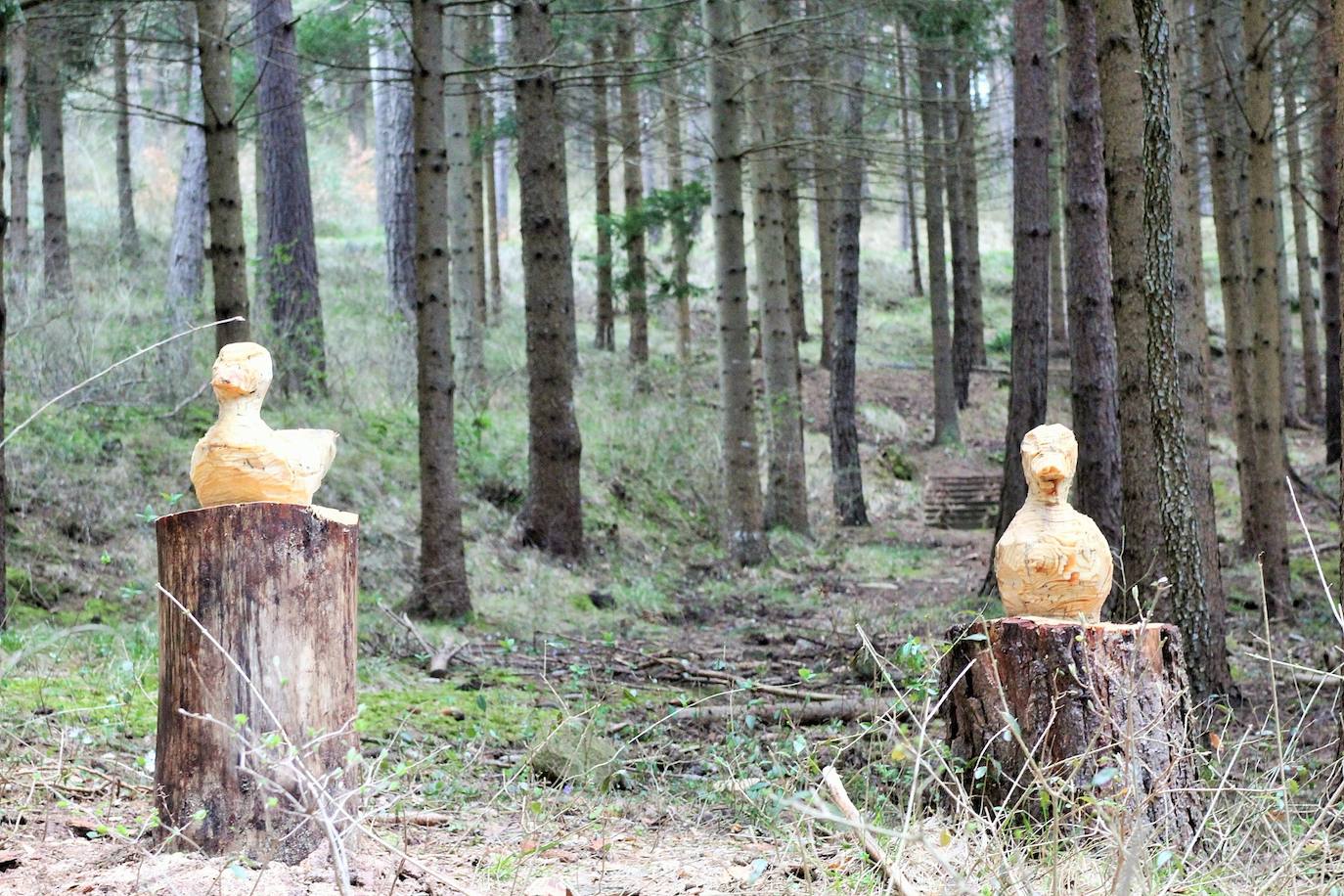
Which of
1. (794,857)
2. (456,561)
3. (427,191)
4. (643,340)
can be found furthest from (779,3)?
(794,857)

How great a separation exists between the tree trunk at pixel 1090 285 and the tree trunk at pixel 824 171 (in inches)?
121

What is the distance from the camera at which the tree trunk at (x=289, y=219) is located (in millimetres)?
12383

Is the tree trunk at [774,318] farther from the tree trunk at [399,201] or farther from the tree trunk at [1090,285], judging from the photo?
the tree trunk at [399,201]

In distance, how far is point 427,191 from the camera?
823cm

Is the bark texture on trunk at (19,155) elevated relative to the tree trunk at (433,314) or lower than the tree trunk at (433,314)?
elevated

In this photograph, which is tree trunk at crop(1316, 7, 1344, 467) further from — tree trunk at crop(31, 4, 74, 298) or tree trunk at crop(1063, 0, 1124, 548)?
tree trunk at crop(31, 4, 74, 298)

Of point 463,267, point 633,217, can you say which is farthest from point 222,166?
point 633,217

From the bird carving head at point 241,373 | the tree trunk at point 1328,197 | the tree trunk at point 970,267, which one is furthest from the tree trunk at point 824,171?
the bird carving head at point 241,373

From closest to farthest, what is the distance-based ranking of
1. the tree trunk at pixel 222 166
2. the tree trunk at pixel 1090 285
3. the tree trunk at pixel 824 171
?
the tree trunk at pixel 222 166, the tree trunk at pixel 1090 285, the tree trunk at pixel 824 171

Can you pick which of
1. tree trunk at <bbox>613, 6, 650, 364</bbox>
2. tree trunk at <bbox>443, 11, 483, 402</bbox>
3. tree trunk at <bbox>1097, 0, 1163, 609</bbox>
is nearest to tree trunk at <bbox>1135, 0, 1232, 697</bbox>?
tree trunk at <bbox>1097, 0, 1163, 609</bbox>

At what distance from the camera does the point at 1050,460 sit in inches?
187

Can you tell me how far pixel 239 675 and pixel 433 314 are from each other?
4.67m

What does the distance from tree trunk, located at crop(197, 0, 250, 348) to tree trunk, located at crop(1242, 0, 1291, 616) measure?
23.9 feet

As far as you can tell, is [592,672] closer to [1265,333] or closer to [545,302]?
[545,302]
